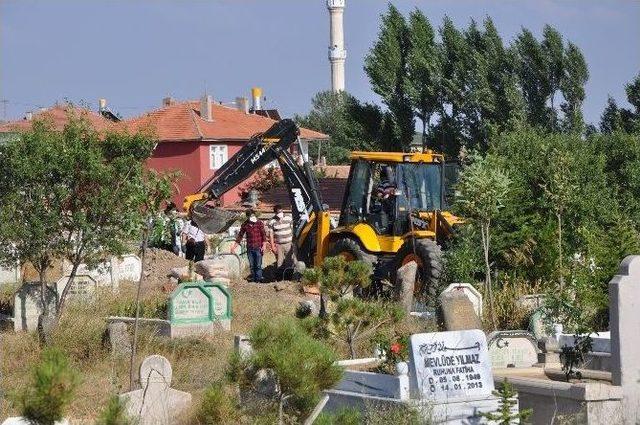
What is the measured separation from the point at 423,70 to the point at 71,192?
37.8 m

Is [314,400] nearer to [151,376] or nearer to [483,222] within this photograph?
[151,376]

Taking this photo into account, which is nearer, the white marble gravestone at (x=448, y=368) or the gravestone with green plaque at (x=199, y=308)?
the white marble gravestone at (x=448, y=368)

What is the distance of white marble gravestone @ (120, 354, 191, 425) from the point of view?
13.3m

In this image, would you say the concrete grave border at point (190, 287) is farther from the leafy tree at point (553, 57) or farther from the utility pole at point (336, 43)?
the utility pole at point (336, 43)

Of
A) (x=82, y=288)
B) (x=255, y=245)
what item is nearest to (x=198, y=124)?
(x=255, y=245)

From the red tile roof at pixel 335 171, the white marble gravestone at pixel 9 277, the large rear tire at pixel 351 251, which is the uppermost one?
the red tile roof at pixel 335 171

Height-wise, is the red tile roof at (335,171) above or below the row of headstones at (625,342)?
above

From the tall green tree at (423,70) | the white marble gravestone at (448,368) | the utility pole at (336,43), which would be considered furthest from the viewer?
the utility pole at (336,43)

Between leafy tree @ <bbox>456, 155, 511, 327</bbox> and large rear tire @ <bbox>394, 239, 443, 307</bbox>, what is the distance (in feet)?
4.38

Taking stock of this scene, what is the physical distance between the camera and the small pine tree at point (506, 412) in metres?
11.7

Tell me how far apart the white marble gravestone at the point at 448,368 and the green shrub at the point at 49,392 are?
408 centimetres

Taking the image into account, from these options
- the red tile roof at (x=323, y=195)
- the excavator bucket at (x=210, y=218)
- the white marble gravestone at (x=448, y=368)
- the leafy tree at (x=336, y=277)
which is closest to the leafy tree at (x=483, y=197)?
the leafy tree at (x=336, y=277)

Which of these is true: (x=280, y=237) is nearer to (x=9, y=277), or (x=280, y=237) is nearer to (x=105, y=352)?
(x=9, y=277)

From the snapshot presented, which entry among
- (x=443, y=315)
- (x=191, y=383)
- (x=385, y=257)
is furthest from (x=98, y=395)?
(x=385, y=257)
